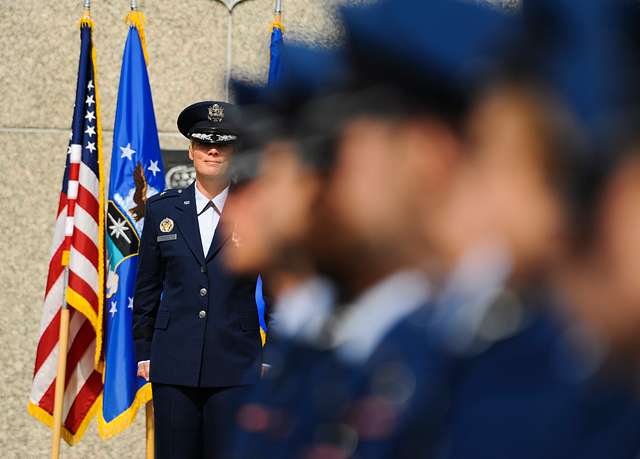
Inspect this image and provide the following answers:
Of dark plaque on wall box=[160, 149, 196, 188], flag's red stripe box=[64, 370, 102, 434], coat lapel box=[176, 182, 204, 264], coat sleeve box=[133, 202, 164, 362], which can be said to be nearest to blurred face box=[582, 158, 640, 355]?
coat lapel box=[176, 182, 204, 264]

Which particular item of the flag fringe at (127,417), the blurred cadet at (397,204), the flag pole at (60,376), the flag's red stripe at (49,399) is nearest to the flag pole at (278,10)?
the flag pole at (60,376)

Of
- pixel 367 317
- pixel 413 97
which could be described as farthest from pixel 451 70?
pixel 367 317

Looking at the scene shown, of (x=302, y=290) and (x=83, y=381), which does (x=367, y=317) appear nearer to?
(x=302, y=290)

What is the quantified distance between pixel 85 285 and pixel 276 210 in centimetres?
316

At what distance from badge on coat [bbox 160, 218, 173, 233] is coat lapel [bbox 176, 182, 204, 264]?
3cm

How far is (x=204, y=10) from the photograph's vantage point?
15.3 ft

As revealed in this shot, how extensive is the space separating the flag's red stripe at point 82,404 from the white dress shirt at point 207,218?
1.02 meters

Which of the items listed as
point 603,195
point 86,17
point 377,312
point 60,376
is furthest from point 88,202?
point 603,195

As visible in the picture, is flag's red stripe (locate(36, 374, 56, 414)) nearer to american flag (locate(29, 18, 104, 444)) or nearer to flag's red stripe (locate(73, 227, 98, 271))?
american flag (locate(29, 18, 104, 444))

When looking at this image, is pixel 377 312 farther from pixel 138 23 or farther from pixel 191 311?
pixel 138 23

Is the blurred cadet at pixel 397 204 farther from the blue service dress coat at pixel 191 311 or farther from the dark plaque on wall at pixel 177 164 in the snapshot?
the dark plaque on wall at pixel 177 164

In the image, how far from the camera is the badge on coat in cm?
321

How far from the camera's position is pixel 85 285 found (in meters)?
3.84

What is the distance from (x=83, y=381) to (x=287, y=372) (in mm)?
3228
